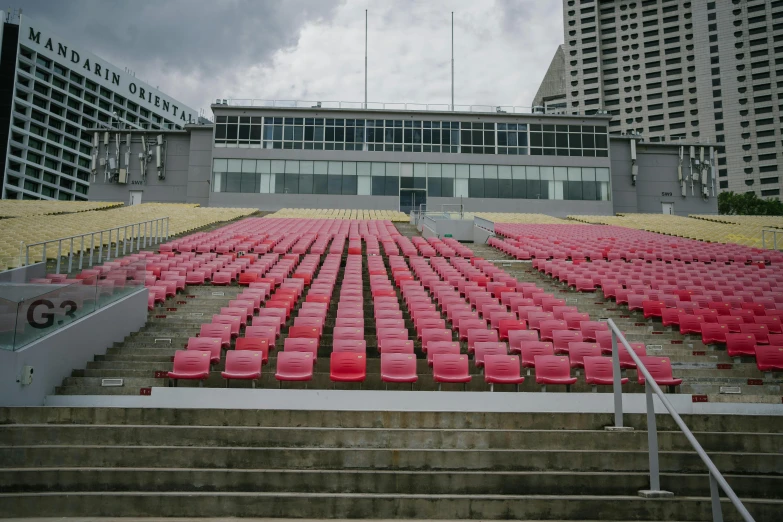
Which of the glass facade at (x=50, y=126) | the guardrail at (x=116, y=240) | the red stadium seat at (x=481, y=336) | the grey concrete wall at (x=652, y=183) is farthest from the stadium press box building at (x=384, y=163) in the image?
the red stadium seat at (x=481, y=336)

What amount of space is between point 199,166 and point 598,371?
114 feet

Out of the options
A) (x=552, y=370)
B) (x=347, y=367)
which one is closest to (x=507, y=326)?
(x=552, y=370)

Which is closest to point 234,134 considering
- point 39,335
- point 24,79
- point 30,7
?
point 39,335

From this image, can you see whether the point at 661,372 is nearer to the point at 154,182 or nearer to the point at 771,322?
the point at 771,322

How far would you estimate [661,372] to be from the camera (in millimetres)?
6609

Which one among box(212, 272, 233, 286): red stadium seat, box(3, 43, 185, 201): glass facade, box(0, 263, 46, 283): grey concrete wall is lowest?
box(0, 263, 46, 283): grey concrete wall

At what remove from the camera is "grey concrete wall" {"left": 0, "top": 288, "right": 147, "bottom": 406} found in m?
5.54

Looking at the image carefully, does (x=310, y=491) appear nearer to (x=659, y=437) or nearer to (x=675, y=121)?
(x=659, y=437)

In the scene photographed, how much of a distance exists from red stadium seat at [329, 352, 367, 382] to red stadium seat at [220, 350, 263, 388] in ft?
3.11

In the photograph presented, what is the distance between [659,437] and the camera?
5.11 m

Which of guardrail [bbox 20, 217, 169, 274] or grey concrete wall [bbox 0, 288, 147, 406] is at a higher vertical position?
guardrail [bbox 20, 217, 169, 274]

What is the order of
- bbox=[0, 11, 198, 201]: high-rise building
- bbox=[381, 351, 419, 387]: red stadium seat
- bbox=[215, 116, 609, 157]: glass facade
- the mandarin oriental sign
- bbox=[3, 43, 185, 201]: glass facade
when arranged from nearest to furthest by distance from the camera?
bbox=[381, 351, 419, 387]: red stadium seat, bbox=[215, 116, 609, 157]: glass facade, bbox=[0, 11, 198, 201]: high-rise building, bbox=[3, 43, 185, 201]: glass facade, the mandarin oriental sign

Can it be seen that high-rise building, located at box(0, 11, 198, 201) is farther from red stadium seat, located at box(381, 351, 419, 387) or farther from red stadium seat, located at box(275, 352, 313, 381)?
red stadium seat, located at box(381, 351, 419, 387)

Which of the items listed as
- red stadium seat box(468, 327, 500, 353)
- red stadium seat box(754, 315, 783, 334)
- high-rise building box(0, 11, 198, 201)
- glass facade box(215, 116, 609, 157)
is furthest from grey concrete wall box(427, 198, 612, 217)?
high-rise building box(0, 11, 198, 201)
